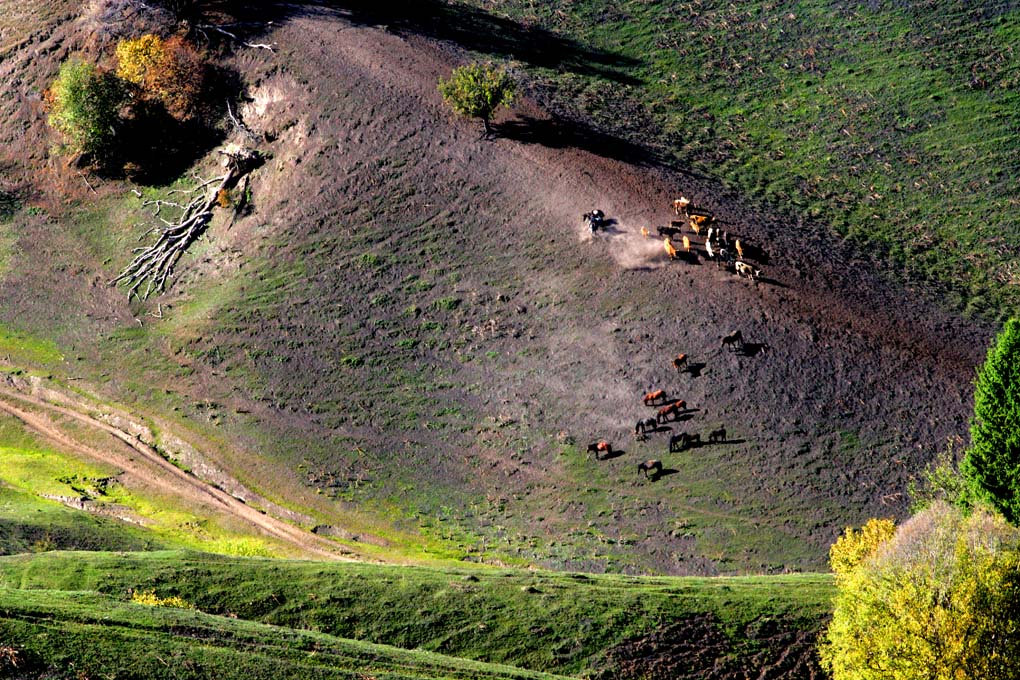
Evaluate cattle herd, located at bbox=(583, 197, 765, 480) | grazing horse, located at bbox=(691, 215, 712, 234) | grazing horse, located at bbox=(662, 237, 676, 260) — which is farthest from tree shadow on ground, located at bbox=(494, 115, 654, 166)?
grazing horse, located at bbox=(662, 237, 676, 260)

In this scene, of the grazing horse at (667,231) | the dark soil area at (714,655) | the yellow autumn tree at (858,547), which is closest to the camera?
the dark soil area at (714,655)

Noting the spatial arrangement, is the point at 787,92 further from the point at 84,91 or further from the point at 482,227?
the point at 84,91

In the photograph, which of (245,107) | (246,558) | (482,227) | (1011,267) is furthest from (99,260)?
(1011,267)

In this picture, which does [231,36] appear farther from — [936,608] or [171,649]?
[936,608]

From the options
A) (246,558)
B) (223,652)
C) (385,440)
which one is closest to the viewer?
(223,652)

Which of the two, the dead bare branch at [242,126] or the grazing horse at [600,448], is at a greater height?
the dead bare branch at [242,126]

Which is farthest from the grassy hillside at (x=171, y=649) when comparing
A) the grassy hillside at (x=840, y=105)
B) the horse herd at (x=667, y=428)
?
the grassy hillside at (x=840, y=105)

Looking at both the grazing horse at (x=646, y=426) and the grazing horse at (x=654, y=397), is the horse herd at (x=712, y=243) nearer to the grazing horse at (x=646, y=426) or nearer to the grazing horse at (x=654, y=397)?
the grazing horse at (x=654, y=397)
